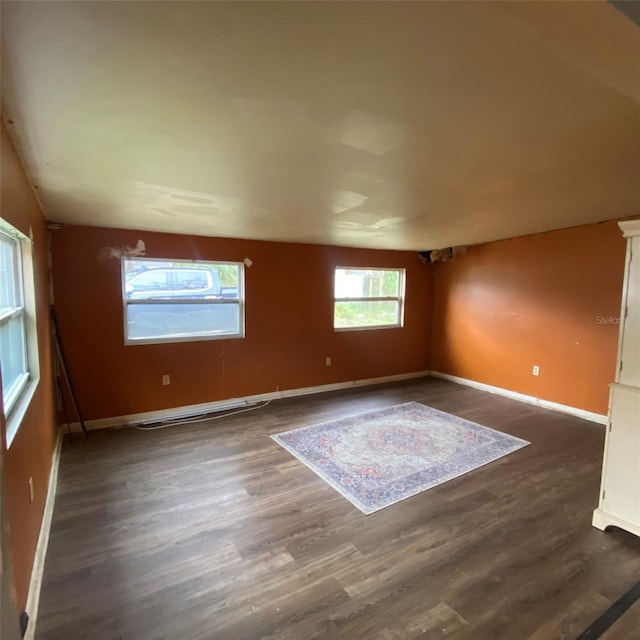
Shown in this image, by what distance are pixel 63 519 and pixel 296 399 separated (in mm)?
2858

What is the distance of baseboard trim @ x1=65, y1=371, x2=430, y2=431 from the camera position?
3.79 meters

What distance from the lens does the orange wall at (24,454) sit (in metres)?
1.44

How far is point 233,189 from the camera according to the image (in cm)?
235

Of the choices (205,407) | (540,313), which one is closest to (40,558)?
(205,407)

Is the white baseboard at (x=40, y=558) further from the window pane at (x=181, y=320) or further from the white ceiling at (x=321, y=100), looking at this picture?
the white ceiling at (x=321, y=100)

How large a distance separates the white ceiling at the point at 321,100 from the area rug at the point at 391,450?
83.1 inches

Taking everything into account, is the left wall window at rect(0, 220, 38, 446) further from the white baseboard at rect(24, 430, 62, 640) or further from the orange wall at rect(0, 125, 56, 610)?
the white baseboard at rect(24, 430, 62, 640)

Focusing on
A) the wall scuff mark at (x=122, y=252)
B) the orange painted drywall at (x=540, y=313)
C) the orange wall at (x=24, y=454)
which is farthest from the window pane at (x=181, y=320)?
the orange painted drywall at (x=540, y=313)

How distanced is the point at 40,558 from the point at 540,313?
201 inches

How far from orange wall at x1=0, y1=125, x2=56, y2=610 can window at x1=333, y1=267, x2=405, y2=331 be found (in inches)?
139

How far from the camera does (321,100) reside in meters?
1.28

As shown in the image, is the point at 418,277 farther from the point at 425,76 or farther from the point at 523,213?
the point at 425,76

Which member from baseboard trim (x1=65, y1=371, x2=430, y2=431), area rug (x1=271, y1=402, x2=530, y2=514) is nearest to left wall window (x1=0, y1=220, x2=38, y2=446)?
baseboard trim (x1=65, y1=371, x2=430, y2=431)

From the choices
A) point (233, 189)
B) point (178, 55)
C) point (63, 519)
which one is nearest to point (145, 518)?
point (63, 519)
